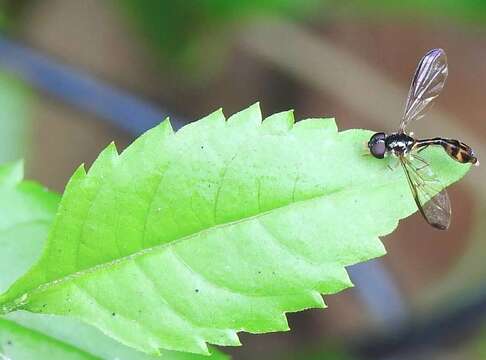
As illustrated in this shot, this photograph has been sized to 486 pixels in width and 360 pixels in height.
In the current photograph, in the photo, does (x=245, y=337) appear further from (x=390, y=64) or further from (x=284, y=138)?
(x=284, y=138)

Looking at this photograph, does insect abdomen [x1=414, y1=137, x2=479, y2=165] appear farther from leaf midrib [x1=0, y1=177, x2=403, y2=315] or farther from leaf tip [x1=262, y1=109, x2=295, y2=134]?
leaf tip [x1=262, y1=109, x2=295, y2=134]

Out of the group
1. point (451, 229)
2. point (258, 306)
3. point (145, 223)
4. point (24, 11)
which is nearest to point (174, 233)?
point (145, 223)

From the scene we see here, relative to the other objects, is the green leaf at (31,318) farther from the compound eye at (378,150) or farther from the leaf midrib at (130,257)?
the compound eye at (378,150)

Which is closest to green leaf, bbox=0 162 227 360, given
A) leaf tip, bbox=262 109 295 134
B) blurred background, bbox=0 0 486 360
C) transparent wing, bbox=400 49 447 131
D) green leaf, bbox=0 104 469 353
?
green leaf, bbox=0 104 469 353

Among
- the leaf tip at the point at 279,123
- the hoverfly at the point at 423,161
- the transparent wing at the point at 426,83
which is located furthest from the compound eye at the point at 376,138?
the transparent wing at the point at 426,83

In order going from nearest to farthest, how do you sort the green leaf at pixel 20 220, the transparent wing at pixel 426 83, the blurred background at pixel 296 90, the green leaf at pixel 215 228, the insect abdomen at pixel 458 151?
the green leaf at pixel 215 228, the insect abdomen at pixel 458 151, the green leaf at pixel 20 220, the transparent wing at pixel 426 83, the blurred background at pixel 296 90

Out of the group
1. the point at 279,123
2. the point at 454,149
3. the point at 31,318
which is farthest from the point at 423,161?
the point at 31,318

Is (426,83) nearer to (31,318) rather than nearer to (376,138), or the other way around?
(376,138)
